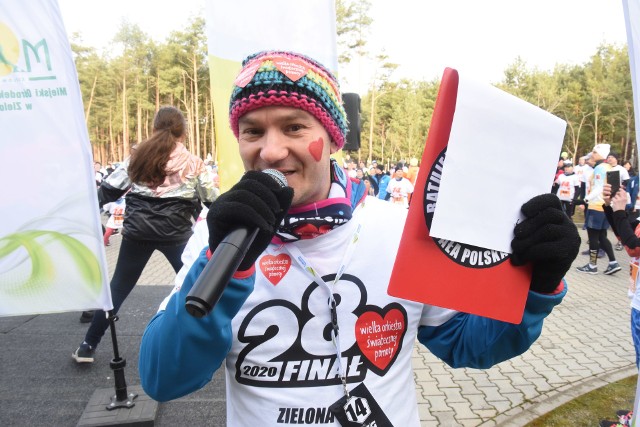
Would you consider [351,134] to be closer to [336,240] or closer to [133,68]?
[336,240]

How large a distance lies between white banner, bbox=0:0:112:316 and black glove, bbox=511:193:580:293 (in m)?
2.44

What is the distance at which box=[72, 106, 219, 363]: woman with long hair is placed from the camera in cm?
367

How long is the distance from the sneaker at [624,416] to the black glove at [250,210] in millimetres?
3086

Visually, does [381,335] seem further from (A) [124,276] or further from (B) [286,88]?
(A) [124,276]

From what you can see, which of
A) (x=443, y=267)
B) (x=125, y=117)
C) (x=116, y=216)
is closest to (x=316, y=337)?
(x=443, y=267)

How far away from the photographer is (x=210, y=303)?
2.59ft

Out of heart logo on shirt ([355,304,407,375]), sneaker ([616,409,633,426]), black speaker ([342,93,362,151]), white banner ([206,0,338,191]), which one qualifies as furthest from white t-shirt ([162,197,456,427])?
sneaker ([616,409,633,426])

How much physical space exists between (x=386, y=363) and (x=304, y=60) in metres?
0.91

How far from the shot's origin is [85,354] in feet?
12.8

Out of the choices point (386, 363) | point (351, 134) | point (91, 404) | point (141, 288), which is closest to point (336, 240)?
point (386, 363)

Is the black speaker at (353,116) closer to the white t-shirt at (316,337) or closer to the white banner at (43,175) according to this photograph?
the white banner at (43,175)

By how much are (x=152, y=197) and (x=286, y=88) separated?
2.87 m

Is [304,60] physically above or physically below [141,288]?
above

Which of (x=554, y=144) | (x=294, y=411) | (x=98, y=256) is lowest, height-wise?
(x=98, y=256)
